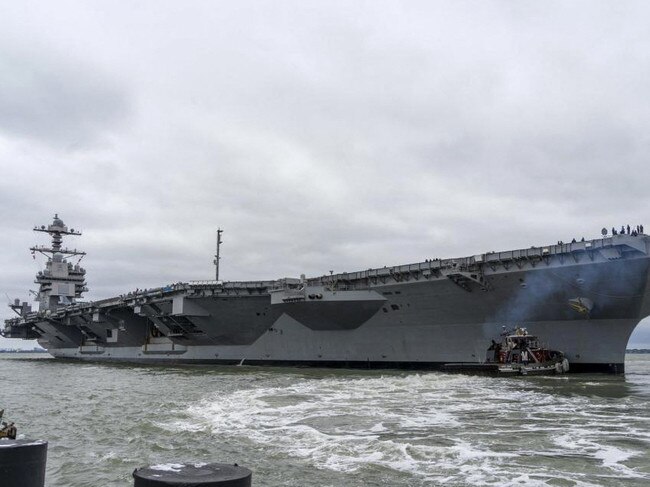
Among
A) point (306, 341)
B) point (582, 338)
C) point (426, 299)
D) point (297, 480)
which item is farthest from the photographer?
point (306, 341)

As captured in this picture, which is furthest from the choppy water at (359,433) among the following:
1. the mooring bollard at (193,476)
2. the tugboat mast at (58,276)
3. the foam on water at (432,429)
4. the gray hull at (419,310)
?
the tugboat mast at (58,276)

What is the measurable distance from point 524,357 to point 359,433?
14483mm

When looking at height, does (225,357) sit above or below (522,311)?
below

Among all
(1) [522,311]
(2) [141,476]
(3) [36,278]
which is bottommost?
(2) [141,476]

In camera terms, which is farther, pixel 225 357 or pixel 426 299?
pixel 225 357

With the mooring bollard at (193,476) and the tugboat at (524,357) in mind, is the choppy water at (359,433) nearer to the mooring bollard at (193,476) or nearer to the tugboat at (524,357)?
the mooring bollard at (193,476)

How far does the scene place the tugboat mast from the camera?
48188 millimetres

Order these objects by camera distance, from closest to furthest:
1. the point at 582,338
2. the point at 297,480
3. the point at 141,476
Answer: the point at 141,476, the point at 297,480, the point at 582,338

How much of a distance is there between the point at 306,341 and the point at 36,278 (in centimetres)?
3284

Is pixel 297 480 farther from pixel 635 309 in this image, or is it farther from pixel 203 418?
pixel 635 309

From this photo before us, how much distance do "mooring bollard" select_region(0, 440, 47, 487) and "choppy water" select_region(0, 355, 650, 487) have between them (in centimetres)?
372

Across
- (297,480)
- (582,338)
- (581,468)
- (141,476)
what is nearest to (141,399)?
(297,480)

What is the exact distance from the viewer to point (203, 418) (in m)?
10.9

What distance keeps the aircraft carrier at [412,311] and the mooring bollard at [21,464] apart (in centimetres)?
1894
